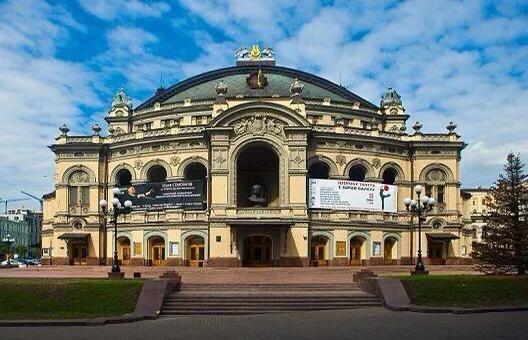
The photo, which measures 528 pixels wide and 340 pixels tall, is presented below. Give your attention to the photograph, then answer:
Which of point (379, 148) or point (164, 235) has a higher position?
point (379, 148)

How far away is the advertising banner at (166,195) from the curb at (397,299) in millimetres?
31108

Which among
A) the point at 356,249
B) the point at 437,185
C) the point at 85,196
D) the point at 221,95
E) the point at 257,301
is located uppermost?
the point at 221,95

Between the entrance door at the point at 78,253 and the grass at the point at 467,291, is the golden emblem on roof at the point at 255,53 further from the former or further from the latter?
the grass at the point at 467,291

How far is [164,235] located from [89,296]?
3391cm

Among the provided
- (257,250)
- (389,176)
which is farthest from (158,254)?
(389,176)

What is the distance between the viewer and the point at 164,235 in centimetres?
6191

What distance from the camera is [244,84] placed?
72562 mm

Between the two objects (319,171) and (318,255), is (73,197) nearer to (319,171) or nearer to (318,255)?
(319,171)

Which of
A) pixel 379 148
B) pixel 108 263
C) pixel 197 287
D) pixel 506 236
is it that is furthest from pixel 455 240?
pixel 197 287

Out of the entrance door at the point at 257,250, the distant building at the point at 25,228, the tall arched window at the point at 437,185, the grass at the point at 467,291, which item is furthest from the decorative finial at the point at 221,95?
the distant building at the point at 25,228

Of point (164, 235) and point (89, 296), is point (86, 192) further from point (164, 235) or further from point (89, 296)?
point (89, 296)

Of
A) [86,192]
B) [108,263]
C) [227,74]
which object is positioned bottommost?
[108,263]

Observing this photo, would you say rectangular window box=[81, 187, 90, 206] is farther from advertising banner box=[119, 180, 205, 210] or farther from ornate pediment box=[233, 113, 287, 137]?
ornate pediment box=[233, 113, 287, 137]

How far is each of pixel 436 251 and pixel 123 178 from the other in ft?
111
